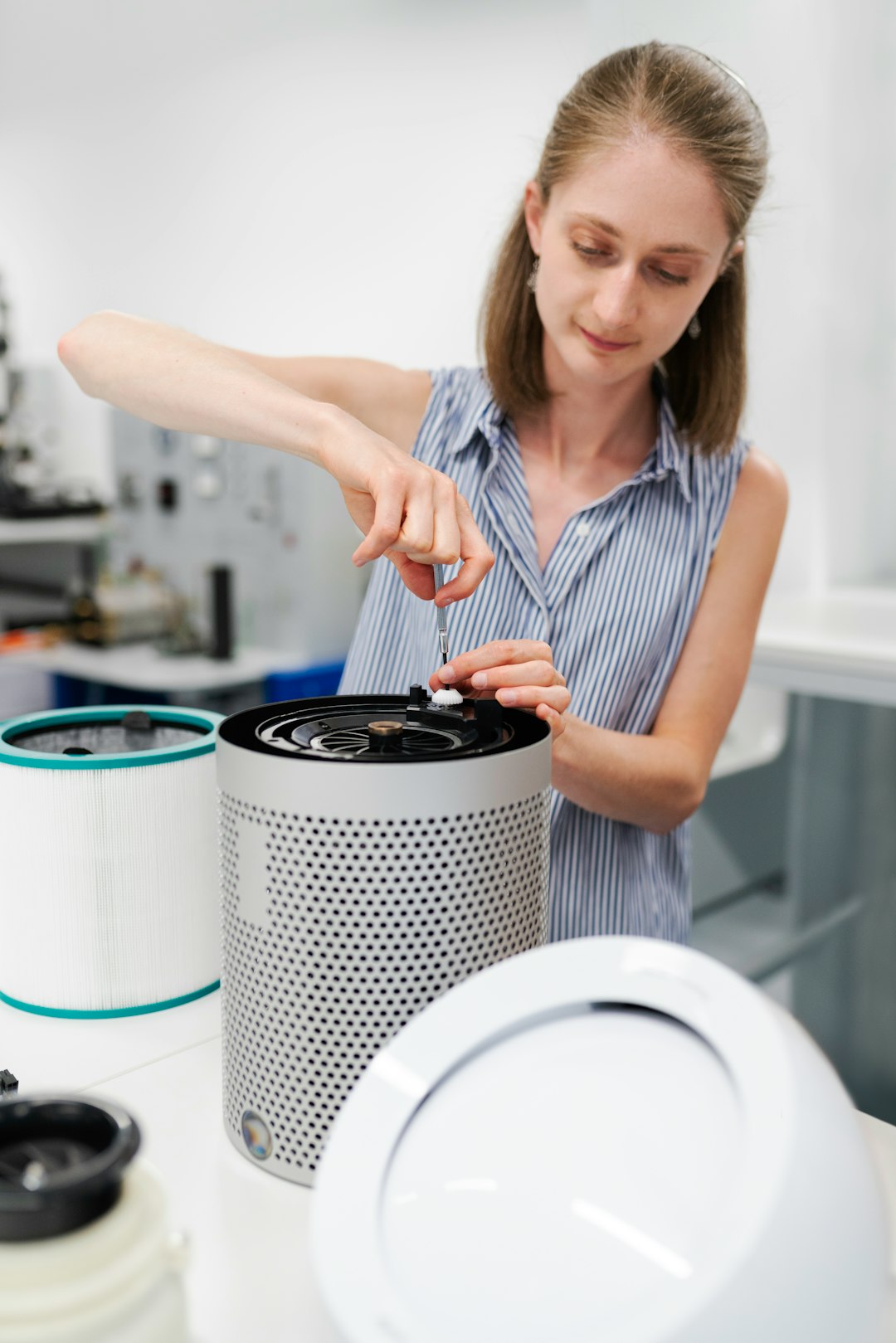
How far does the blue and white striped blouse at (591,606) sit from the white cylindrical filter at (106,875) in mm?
383

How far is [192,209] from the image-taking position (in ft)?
12.3

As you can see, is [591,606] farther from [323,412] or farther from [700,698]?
[323,412]

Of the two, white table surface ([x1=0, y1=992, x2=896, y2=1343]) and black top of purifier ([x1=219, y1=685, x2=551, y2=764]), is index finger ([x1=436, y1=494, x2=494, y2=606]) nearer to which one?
black top of purifier ([x1=219, y1=685, x2=551, y2=764])

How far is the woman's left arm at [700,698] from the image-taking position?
1059 mm

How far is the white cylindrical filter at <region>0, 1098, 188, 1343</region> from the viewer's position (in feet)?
1.37

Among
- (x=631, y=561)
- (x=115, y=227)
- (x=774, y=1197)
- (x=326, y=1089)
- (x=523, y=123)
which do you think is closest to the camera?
(x=774, y=1197)

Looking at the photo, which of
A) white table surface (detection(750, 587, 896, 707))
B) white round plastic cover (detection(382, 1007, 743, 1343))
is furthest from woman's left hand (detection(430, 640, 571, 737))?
white table surface (detection(750, 587, 896, 707))

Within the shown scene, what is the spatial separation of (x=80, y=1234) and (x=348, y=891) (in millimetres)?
225

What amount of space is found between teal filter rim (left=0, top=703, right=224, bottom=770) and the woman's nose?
0.49 m

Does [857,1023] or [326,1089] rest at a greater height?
[326,1089]

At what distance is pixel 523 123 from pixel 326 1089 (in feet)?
9.20

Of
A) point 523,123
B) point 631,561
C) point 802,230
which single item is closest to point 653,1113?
point 631,561

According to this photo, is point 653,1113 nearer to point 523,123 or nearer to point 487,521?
point 487,521

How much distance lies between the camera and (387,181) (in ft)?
10.6
